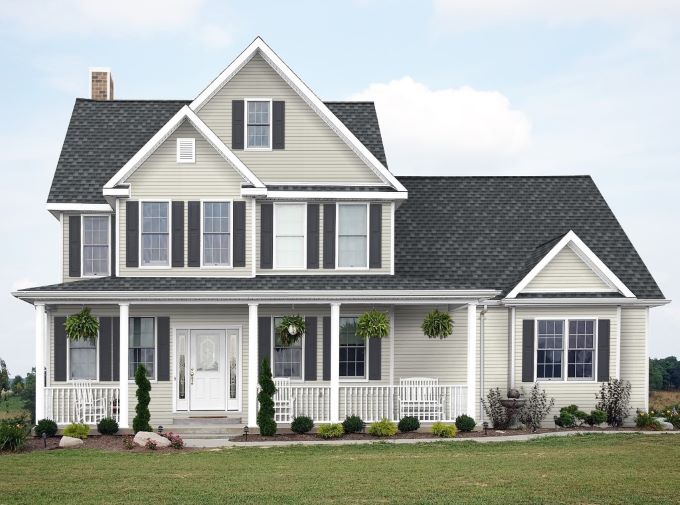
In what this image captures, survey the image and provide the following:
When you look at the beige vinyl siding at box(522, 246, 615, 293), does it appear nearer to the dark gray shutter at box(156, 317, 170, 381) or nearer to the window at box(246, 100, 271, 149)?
the window at box(246, 100, 271, 149)

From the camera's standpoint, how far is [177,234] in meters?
25.9

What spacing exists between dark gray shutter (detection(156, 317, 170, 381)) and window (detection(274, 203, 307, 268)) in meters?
3.58

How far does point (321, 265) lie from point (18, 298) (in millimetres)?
8263

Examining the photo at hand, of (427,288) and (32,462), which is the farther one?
(427,288)

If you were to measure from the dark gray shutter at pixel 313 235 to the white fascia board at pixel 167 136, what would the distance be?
5.85 ft

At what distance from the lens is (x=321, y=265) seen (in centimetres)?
2653

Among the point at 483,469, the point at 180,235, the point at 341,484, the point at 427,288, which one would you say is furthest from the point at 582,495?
the point at 180,235

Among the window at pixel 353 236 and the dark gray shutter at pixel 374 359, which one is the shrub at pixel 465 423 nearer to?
the dark gray shutter at pixel 374 359

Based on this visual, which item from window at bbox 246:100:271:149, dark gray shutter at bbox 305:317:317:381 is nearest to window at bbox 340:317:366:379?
dark gray shutter at bbox 305:317:317:381

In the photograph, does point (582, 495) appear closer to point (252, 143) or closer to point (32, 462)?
point (32, 462)

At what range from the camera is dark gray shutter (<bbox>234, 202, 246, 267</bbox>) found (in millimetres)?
25969

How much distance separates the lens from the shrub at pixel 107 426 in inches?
944

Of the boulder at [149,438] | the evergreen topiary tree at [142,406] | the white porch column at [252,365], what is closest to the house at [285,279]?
the white porch column at [252,365]

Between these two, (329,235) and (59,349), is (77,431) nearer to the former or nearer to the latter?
(59,349)
